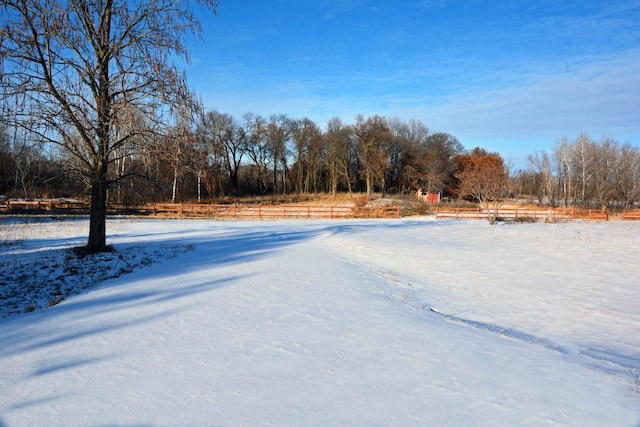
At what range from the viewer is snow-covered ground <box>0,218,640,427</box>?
11.4 feet

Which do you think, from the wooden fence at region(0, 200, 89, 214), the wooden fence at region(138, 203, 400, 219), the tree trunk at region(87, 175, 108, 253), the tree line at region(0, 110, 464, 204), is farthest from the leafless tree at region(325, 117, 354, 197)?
the tree trunk at region(87, 175, 108, 253)

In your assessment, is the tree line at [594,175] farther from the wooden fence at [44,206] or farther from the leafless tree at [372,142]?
the wooden fence at [44,206]

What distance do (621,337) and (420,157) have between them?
5909 cm

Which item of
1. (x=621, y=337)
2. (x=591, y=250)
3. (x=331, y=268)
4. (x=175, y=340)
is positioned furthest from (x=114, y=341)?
(x=591, y=250)

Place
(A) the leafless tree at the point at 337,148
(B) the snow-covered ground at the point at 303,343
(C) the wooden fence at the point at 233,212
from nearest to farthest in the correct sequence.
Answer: (B) the snow-covered ground at the point at 303,343 < (C) the wooden fence at the point at 233,212 < (A) the leafless tree at the point at 337,148

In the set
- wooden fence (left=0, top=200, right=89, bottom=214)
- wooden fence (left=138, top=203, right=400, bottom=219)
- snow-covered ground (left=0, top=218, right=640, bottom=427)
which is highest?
wooden fence (left=0, top=200, right=89, bottom=214)

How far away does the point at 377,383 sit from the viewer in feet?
13.2

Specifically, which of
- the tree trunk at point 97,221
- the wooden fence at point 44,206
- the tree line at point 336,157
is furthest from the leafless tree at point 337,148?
the tree trunk at point 97,221

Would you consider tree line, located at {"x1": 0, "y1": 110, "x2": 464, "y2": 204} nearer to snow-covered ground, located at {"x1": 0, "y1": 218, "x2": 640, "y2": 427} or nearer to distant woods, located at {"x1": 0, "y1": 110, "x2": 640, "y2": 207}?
distant woods, located at {"x1": 0, "y1": 110, "x2": 640, "y2": 207}

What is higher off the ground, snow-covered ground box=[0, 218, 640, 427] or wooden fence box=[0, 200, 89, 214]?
wooden fence box=[0, 200, 89, 214]

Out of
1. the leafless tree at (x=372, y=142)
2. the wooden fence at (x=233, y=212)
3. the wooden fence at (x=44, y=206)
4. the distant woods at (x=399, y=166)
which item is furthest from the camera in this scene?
the leafless tree at (x=372, y=142)

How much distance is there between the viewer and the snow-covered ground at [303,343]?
3.47m

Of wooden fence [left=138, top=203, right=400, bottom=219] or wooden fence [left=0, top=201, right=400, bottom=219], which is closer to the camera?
wooden fence [left=0, top=201, right=400, bottom=219]

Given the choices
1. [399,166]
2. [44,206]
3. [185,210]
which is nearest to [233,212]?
[185,210]
